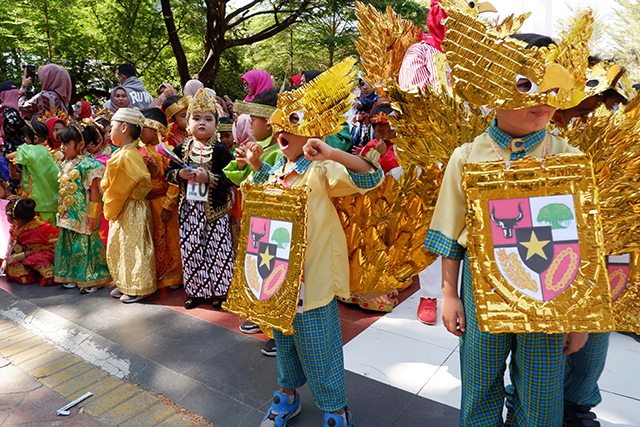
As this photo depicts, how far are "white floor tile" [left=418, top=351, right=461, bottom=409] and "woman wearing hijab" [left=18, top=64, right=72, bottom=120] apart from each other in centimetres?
593

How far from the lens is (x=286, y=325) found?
165 cm

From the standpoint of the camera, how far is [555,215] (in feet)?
3.76

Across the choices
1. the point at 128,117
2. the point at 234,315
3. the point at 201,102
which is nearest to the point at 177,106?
the point at 128,117

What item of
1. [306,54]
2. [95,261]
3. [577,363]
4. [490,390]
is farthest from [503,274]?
[306,54]

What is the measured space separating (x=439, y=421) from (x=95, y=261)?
11.8 ft

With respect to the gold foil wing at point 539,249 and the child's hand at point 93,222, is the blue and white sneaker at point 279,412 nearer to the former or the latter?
the gold foil wing at point 539,249

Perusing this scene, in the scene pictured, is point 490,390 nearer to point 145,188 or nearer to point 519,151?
point 519,151

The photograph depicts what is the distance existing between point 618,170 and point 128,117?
3.54 meters

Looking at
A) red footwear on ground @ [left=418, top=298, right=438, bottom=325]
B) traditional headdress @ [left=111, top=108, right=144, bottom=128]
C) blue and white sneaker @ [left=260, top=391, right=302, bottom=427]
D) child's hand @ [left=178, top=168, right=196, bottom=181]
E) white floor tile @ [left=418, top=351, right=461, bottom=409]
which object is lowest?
blue and white sneaker @ [left=260, top=391, right=302, bottom=427]

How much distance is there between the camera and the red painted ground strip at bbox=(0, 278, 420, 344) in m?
3.06


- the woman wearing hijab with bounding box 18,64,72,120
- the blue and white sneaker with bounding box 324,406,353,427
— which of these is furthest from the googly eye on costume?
the woman wearing hijab with bounding box 18,64,72,120

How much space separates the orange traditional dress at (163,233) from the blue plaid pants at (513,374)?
3186 millimetres

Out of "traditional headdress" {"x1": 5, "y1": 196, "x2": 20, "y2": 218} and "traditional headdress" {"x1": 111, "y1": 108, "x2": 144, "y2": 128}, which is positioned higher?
"traditional headdress" {"x1": 111, "y1": 108, "x2": 144, "y2": 128}

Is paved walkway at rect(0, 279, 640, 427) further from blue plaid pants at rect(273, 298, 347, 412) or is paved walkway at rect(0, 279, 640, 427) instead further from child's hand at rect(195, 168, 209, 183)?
child's hand at rect(195, 168, 209, 183)
